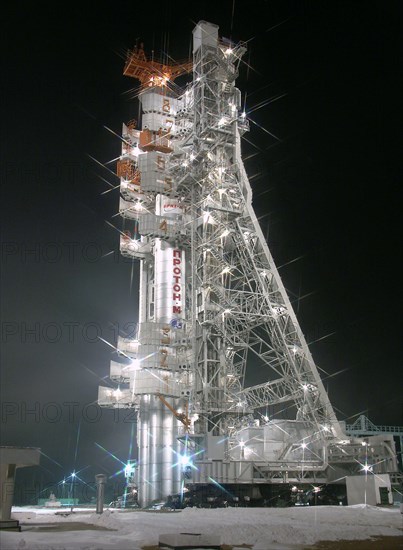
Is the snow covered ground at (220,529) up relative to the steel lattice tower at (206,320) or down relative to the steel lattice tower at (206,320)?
down

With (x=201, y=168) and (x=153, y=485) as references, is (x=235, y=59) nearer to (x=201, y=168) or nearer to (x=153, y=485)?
(x=201, y=168)

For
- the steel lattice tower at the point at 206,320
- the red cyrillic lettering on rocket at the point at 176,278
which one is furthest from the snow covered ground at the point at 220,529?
the red cyrillic lettering on rocket at the point at 176,278

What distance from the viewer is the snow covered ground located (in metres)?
15.8

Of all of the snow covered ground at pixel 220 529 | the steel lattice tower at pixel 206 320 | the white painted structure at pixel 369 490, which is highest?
the steel lattice tower at pixel 206 320

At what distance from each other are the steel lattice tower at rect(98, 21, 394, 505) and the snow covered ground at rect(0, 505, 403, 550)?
33.0 ft

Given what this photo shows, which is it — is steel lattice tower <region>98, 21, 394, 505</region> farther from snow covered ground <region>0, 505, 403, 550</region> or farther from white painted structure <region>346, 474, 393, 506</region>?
snow covered ground <region>0, 505, 403, 550</region>

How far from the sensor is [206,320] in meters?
39.7

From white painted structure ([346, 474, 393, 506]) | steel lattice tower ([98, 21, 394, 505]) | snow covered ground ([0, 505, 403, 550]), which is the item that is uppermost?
steel lattice tower ([98, 21, 394, 505])

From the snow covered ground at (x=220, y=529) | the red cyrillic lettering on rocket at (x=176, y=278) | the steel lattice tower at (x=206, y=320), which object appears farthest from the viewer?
the red cyrillic lettering on rocket at (x=176, y=278)

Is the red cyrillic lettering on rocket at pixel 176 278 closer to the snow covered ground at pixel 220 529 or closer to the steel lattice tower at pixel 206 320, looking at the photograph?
the steel lattice tower at pixel 206 320

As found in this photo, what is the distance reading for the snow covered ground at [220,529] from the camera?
15.8m

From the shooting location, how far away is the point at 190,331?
41.8m

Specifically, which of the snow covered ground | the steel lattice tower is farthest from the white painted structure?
the snow covered ground

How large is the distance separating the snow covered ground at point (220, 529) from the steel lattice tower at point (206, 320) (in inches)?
396
